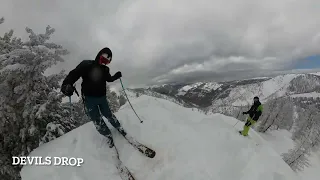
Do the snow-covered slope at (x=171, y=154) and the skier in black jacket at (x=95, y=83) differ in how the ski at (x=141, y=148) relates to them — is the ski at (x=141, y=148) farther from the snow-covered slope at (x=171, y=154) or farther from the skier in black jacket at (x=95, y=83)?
the skier in black jacket at (x=95, y=83)

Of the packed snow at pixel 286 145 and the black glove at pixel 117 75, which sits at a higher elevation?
the black glove at pixel 117 75

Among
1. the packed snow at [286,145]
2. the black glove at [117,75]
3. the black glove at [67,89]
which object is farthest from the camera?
the packed snow at [286,145]

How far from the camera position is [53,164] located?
22.7 ft

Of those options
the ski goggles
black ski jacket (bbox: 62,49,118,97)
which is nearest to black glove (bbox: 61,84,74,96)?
black ski jacket (bbox: 62,49,118,97)

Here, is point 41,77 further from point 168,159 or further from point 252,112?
point 252,112

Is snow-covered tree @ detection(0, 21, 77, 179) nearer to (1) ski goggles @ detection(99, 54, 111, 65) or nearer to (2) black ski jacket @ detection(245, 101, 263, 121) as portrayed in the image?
(1) ski goggles @ detection(99, 54, 111, 65)

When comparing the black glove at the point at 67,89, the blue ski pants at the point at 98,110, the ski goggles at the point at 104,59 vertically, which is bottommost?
the blue ski pants at the point at 98,110

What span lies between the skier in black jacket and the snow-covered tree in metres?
5.59

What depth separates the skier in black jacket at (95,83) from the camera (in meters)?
→ 6.72

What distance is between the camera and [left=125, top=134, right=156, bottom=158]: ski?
6.66m

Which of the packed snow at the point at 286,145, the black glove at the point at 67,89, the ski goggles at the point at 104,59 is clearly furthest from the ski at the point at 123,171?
the packed snow at the point at 286,145

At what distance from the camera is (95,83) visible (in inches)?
272

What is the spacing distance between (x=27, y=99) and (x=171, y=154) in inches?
354

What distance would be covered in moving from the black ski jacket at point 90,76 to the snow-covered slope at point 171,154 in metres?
1.90
